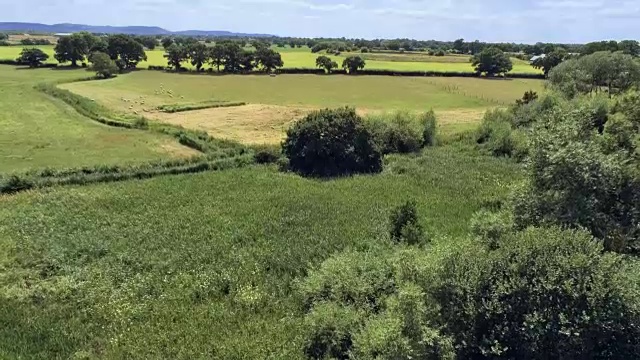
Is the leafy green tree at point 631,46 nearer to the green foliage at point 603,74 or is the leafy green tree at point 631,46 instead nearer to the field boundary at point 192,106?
the green foliage at point 603,74

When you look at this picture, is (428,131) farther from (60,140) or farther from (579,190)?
(60,140)

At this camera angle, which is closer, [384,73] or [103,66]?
[103,66]

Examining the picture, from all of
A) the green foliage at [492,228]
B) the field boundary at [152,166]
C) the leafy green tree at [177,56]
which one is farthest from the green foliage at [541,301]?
A: the leafy green tree at [177,56]

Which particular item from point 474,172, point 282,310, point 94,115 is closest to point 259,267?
point 282,310

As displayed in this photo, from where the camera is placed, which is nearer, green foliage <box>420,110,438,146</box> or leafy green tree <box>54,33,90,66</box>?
green foliage <box>420,110,438,146</box>

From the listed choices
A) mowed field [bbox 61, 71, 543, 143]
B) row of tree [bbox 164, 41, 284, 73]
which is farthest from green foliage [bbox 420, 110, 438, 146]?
row of tree [bbox 164, 41, 284, 73]

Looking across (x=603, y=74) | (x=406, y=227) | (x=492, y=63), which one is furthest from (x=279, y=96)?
(x=406, y=227)

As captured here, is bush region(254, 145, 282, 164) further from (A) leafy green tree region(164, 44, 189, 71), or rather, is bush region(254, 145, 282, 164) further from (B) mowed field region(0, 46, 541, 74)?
(B) mowed field region(0, 46, 541, 74)
